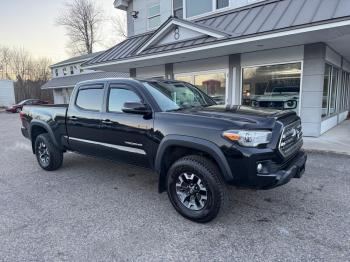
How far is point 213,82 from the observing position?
414 inches

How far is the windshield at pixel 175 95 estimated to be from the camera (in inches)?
152

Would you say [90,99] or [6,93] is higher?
[6,93]

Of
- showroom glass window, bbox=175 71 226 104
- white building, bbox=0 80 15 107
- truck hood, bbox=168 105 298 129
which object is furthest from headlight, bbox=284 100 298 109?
white building, bbox=0 80 15 107

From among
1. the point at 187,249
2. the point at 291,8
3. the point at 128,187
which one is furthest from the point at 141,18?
the point at 187,249

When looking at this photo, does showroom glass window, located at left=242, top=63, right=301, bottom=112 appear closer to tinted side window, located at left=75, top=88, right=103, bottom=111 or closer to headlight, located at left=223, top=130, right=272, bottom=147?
headlight, located at left=223, top=130, right=272, bottom=147

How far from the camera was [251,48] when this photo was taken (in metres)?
8.45

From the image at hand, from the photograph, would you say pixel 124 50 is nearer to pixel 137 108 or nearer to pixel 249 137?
pixel 137 108

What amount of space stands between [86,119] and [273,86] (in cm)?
666

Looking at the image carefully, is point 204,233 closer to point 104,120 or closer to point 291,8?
point 104,120

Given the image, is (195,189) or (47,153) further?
(47,153)

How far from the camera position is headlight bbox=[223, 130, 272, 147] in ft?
9.55

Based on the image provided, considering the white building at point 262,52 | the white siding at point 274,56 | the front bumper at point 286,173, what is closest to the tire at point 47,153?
the front bumper at point 286,173

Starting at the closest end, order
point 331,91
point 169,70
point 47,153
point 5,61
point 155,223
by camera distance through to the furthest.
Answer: point 155,223 < point 47,153 < point 331,91 < point 169,70 < point 5,61

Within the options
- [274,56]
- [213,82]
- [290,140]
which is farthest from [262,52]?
[290,140]
